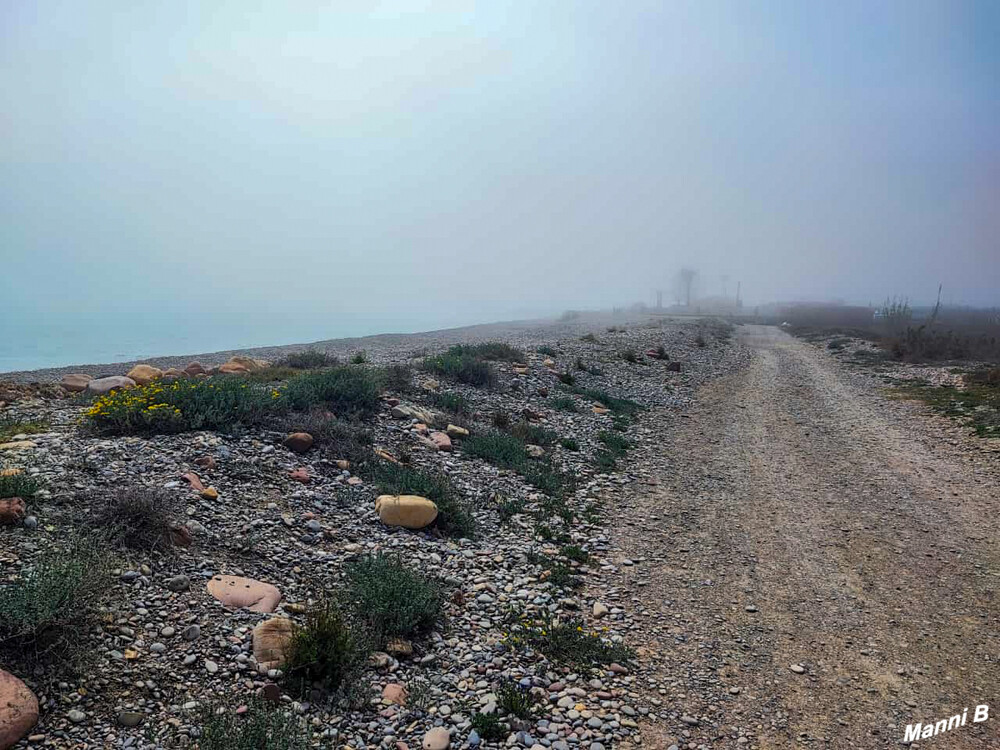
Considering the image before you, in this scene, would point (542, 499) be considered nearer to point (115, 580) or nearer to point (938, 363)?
point (115, 580)

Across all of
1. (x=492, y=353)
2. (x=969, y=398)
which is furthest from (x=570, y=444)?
(x=969, y=398)

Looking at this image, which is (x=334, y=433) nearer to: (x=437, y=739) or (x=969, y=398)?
(x=437, y=739)

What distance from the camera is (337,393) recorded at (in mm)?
13078

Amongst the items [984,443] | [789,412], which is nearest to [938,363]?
[789,412]

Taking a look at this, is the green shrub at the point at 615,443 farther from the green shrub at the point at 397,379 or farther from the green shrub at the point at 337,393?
the green shrub at the point at 337,393

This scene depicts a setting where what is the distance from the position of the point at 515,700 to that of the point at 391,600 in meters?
1.84

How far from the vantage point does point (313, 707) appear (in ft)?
16.1

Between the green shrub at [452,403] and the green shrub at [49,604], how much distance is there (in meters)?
9.63

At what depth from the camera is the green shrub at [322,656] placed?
16.8 ft

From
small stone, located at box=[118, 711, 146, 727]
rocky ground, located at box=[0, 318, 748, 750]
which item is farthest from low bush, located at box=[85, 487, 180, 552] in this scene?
small stone, located at box=[118, 711, 146, 727]

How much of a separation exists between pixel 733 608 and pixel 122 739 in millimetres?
6326

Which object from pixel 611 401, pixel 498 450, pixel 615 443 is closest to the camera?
pixel 498 450

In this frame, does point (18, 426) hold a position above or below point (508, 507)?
above

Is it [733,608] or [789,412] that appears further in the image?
[789,412]
